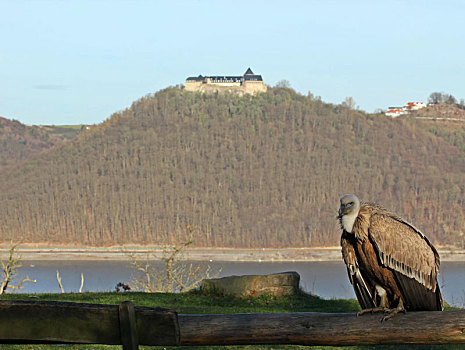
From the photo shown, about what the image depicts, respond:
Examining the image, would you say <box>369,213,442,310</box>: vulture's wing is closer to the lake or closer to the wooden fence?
the wooden fence

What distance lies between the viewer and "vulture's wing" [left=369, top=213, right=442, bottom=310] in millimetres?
4332

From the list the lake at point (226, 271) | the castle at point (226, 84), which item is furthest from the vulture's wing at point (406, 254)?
the castle at point (226, 84)

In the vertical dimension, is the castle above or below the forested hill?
above

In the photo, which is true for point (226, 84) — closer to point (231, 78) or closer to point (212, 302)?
point (231, 78)

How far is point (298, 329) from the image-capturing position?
124 inches

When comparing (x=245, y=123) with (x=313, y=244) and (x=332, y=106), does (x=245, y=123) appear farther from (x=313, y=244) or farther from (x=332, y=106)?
(x=313, y=244)

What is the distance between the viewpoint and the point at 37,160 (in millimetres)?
142250

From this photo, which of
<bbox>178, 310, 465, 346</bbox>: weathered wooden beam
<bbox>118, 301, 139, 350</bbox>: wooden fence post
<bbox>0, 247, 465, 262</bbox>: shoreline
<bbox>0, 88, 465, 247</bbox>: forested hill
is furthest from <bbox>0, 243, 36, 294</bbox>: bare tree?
<bbox>0, 88, 465, 247</bbox>: forested hill

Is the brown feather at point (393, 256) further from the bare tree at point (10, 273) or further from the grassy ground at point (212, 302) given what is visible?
the bare tree at point (10, 273)

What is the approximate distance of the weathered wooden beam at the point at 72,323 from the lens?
284 cm

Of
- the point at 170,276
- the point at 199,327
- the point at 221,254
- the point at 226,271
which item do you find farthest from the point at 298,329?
the point at 221,254

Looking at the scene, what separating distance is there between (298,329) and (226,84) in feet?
533

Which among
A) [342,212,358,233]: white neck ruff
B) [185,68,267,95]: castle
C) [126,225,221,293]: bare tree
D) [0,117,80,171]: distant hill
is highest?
[185,68,267,95]: castle

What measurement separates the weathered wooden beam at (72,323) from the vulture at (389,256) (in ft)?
5.85
